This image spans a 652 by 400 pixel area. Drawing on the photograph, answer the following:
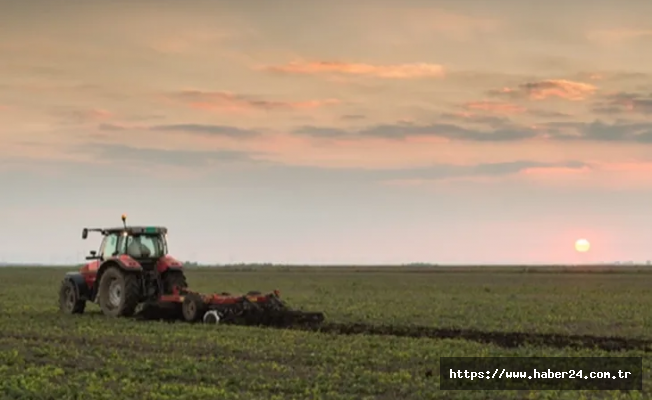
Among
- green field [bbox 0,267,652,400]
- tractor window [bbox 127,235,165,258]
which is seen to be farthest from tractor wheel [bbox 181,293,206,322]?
tractor window [bbox 127,235,165,258]

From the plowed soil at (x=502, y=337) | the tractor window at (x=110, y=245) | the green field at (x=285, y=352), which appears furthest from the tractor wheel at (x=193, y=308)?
the tractor window at (x=110, y=245)

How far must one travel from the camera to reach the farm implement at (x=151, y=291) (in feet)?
90.9

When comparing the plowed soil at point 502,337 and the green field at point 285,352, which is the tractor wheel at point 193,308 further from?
the plowed soil at point 502,337

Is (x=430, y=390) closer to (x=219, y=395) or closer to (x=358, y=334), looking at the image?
(x=219, y=395)

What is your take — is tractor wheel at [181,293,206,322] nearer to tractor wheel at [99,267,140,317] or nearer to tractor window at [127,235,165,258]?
tractor wheel at [99,267,140,317]

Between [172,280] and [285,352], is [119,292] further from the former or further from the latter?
[285,352]

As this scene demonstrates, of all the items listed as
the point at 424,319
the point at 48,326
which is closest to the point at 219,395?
the point at 48,326

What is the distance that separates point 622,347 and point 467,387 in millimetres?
8107

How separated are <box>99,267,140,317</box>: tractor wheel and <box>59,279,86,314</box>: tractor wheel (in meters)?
1.78

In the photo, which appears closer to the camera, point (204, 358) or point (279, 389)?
point (279, 389)

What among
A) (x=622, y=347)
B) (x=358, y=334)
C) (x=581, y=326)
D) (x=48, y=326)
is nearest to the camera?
(x=622, y=347)

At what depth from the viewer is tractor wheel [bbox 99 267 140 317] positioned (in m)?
29.7

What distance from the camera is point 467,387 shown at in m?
15.9

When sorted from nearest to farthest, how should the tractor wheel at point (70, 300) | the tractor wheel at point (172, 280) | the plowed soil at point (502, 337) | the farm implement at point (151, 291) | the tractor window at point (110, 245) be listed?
1. the plowed soil at point (502, 337)
2. the farm implement at point (151, 291)
3. the tractor wheel at point (172, 280)
4. the tractor window at point (110, 245)
5. the tractor wheel at point (70, 300)
